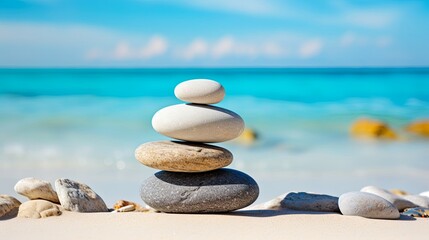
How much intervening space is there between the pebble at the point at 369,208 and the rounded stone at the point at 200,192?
0.74m

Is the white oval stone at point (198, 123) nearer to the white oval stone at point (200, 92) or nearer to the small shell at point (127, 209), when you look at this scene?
the white oval stone at point (200, 92)

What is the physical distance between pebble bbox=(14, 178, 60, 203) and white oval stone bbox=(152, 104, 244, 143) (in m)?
1.18

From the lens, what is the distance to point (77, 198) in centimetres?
507

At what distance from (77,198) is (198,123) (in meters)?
1.21

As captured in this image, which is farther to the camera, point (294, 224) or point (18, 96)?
point (18, 96)

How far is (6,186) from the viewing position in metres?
7.43

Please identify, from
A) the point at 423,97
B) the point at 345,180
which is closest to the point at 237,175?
the point at 345,180

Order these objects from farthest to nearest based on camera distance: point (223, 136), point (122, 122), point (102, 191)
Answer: point (122, 122) < point (102, 191) < point (223, 136)

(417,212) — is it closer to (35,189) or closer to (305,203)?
(305,203)

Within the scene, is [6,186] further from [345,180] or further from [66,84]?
[66,84]

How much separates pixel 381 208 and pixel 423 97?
12701mm

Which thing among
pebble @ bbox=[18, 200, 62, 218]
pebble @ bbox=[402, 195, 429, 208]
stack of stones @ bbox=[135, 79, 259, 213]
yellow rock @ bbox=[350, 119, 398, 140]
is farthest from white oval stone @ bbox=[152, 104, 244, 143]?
yellow rock @ bbox=[350, 119, 398, 140]

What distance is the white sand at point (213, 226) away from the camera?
415 centimetres

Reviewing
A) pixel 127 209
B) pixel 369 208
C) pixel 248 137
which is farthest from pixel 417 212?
pixel 248 137
